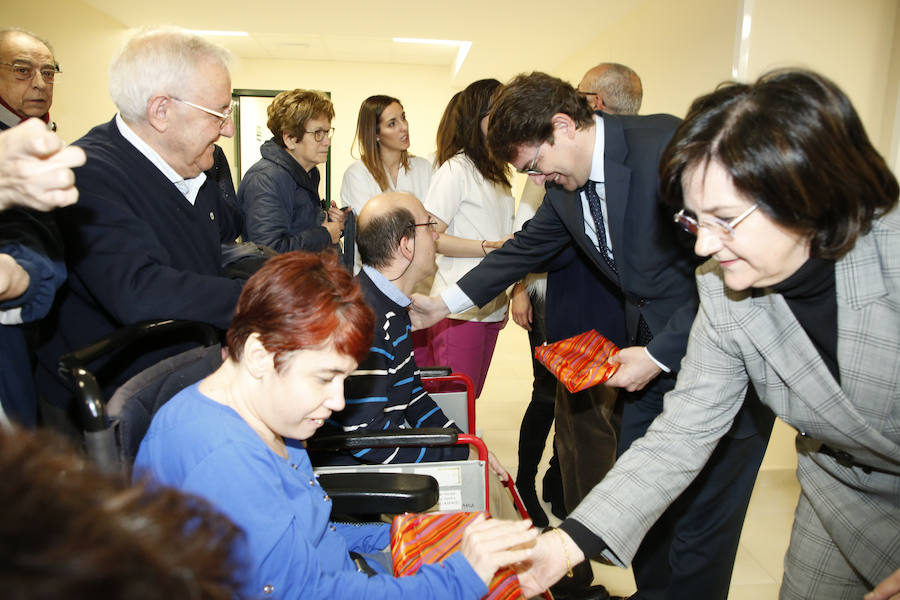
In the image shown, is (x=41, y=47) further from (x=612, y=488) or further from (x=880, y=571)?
(x=880, y=571)

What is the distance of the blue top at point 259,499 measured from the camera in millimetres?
867

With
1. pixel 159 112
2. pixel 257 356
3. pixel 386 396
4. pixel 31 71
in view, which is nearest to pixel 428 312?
pixel 386 396

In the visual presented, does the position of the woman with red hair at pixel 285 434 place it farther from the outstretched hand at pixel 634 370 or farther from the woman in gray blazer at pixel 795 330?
the outstretched hand at pixel 634 370

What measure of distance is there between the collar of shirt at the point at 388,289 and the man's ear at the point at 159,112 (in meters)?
0.70

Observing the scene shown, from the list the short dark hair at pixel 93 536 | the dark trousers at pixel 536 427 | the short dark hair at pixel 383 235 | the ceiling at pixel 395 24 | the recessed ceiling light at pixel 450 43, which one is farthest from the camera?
the recessed ceiling light at pixel 450 43

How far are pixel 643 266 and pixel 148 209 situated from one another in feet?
4.39

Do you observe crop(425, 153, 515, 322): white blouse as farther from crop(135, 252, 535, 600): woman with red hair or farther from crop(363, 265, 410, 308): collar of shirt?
crop(135, 252, 535, 600): woman with red hair

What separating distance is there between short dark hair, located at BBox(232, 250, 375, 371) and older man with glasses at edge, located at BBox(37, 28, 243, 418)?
40 centimetres

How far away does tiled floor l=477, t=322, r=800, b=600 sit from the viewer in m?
2.14

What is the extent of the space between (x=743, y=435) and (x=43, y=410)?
175cm

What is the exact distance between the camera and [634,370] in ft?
5.55

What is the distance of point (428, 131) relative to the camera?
29.9 ft

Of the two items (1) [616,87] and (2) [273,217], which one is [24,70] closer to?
(2) [273,217]

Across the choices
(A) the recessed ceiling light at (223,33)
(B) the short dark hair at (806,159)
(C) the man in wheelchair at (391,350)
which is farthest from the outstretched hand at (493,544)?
(A) the recessed ceiling light at (223,33)
